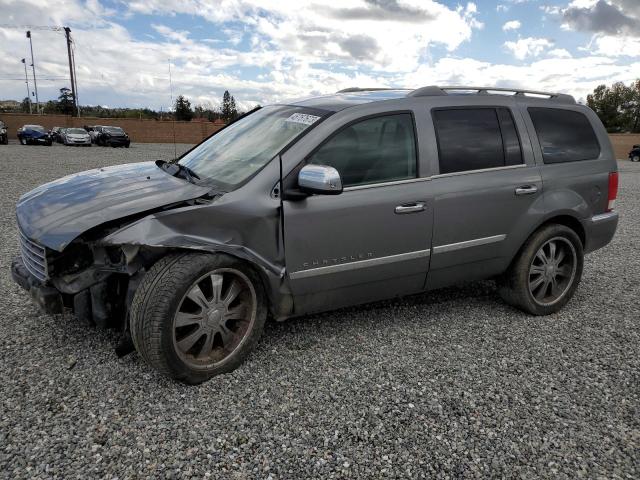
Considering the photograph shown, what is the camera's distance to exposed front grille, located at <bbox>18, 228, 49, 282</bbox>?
296 cm

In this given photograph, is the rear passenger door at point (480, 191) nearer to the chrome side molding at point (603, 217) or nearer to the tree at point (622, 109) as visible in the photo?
the chrome side molding at point (603, 217)

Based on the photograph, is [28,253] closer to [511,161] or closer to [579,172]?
[511,161]

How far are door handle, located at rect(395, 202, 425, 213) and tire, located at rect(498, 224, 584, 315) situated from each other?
3.98ft

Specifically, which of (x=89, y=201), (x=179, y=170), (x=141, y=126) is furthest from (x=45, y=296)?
(x=141, y=126)

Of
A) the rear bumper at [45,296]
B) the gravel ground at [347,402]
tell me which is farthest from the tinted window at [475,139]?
the rear bumper at [45,296]

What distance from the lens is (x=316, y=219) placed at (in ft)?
10.3

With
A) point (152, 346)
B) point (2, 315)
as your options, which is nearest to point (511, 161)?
point (152, 346)

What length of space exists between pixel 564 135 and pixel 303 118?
2.35 metres

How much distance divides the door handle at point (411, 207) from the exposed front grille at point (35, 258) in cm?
224

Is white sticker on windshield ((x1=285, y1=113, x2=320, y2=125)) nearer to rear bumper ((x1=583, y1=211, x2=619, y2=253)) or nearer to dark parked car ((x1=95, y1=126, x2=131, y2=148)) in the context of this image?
rear bumper ((x1=583, y1=211, x2=619, y2=253))

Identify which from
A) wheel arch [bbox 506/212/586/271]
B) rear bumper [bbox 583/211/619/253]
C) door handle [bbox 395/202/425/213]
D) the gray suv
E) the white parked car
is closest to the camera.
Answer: the gray suv

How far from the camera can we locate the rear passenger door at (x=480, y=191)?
11.9ft

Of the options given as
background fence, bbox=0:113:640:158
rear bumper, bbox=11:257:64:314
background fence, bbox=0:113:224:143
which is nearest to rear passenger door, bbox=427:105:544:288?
rear bumper, bbox=11:257:64:314

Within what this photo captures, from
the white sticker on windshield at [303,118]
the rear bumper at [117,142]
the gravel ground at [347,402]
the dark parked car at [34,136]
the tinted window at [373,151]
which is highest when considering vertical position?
the dark parked car at [34,136]
